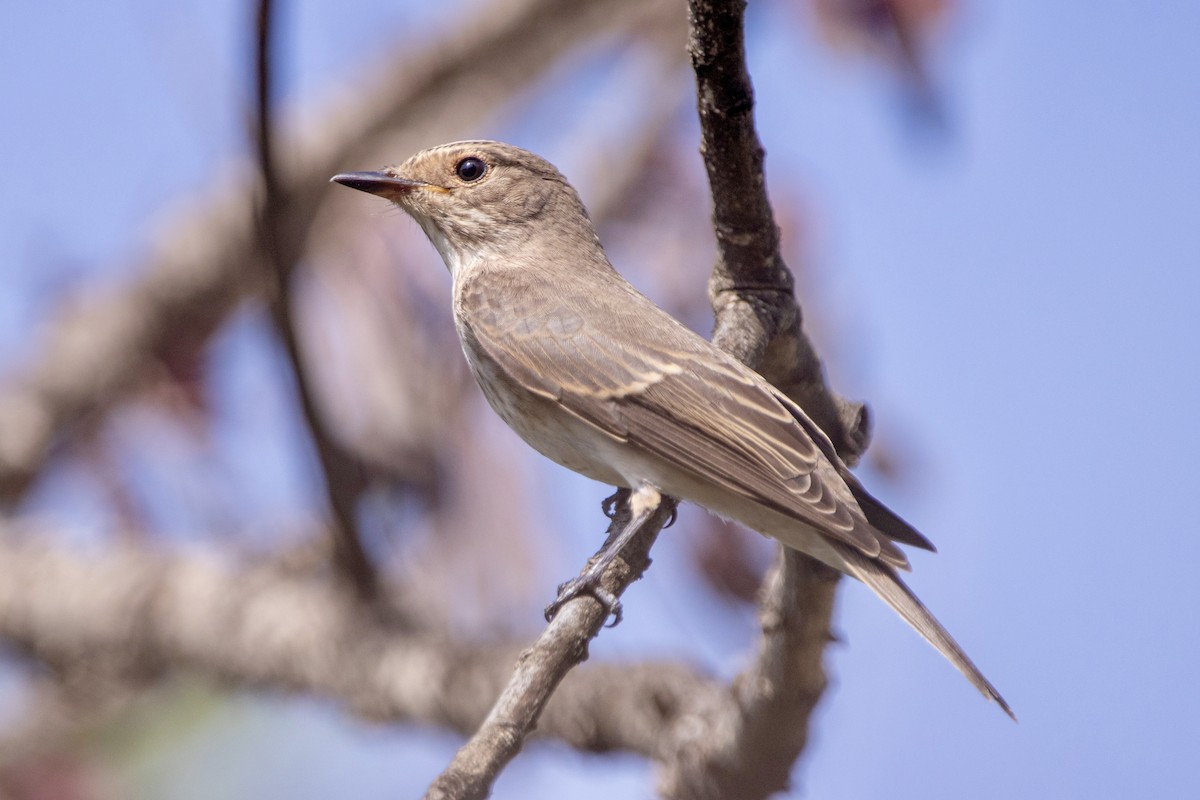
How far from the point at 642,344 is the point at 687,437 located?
44 cm

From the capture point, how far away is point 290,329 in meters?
4.03

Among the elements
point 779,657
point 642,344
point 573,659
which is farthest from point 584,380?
point 573,659

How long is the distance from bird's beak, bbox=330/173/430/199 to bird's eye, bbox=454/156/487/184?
143mm

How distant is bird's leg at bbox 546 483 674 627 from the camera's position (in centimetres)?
275

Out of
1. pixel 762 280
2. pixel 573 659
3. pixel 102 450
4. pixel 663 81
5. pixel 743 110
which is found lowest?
pixel 102 450

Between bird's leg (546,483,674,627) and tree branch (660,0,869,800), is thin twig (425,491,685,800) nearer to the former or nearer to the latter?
bird's leg (546,483,674,627)

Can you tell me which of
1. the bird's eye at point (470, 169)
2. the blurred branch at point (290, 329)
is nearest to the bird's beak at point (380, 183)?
the bird's eye at point (470, 169)

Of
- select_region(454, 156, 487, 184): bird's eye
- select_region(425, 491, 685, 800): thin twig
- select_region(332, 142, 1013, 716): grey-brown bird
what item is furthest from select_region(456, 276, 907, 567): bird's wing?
select_region(425, 491, 685, 800): thin twig

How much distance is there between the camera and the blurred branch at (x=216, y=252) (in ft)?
21.3

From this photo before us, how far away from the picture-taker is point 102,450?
22.0 feet

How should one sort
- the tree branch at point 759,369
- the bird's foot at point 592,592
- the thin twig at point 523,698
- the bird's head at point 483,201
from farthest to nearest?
1. the bird's head at point 483,201
2. the tree branch at point 759,369
3. the bird's foot at point 592,592
4. the thin twig at point 523,698

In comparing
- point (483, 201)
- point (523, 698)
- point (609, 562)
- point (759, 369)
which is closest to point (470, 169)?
point (483, 201)

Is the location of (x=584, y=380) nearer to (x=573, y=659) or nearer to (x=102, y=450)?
(x=573, y=659)

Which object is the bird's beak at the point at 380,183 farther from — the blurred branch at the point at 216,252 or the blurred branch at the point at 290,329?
the blurred branch at the point at 216,252
